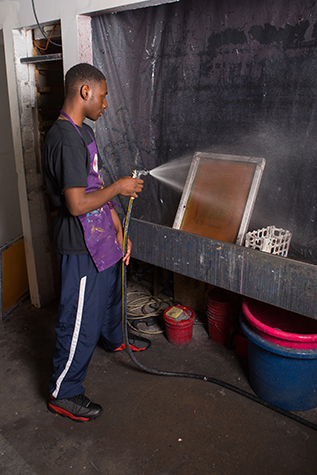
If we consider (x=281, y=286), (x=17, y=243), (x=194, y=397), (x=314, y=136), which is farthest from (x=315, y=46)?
(x=17, y=243)

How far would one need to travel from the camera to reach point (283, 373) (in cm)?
209

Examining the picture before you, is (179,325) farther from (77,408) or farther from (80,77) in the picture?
(80,77)

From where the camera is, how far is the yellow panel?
329cm

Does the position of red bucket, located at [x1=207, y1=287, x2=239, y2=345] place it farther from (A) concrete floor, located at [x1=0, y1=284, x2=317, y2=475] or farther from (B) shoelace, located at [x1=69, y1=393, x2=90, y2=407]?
(B) shoelace, located at [x1=69, y1=393, x2=90, y2=407]

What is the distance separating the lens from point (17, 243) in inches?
133

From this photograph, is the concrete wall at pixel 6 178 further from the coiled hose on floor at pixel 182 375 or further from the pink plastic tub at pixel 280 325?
the pink plastic tub at pixel 280 325

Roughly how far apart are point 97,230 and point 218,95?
1046mm

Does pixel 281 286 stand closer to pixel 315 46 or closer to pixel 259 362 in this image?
pixel 259 362

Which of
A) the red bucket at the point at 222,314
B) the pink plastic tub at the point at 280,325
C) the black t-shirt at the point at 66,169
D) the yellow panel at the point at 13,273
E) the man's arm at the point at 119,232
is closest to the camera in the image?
the black t-shirt at the point at 66,169

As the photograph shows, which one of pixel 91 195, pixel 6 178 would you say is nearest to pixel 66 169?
pixel 91 195

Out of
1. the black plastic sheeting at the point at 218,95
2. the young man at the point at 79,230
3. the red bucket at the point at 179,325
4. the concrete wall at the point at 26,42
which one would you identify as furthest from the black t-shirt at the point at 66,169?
the red bucket at the point at 179,325

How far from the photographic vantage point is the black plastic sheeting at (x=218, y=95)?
1883mm

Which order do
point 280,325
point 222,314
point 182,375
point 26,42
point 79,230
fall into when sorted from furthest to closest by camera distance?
point 26,42
point 222,314
point 182,375
point 280,325
point 79,230

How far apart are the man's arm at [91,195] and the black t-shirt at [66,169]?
0.04 meters
